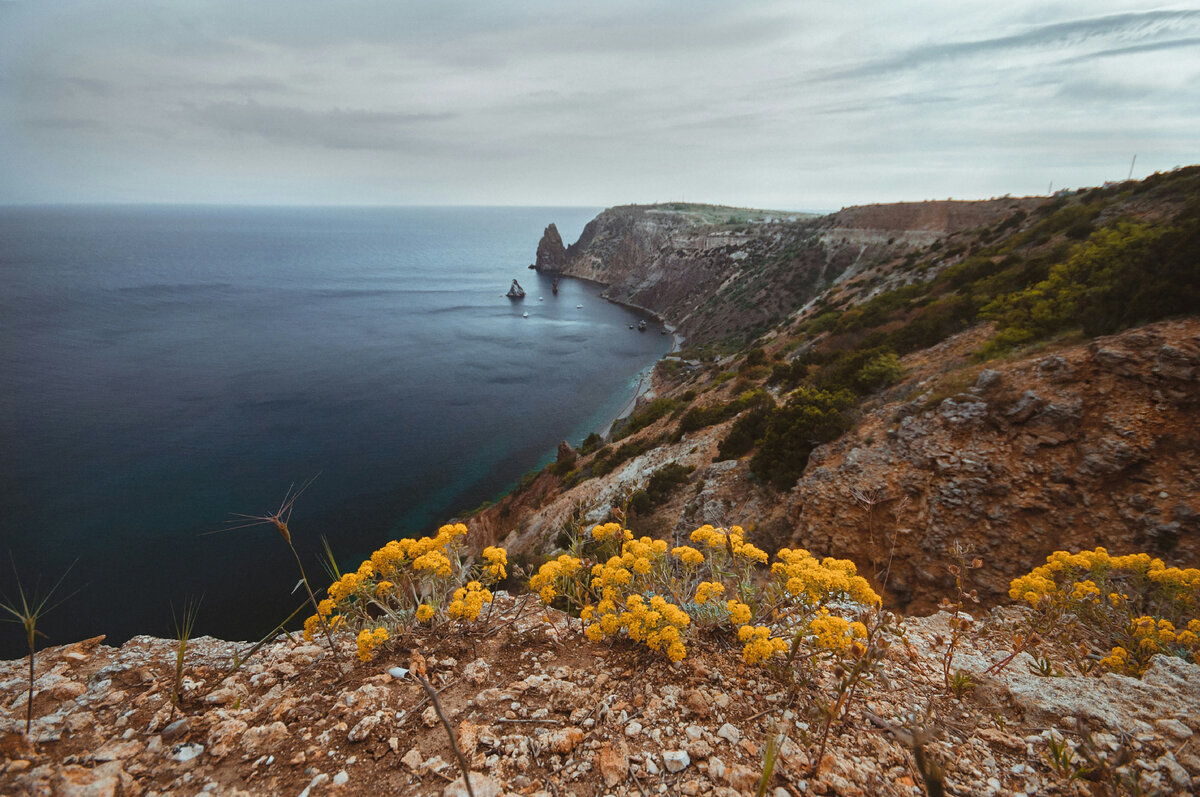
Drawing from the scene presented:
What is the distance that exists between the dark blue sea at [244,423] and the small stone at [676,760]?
52.4ft

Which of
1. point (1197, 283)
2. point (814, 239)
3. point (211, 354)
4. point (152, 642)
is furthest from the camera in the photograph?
point (814, 239)

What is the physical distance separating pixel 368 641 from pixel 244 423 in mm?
45884

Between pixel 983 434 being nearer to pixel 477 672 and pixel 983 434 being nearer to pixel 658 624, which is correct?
pixel 658 624

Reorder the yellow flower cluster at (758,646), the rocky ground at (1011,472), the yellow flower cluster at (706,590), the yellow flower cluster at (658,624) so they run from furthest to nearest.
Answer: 1. the rocky ground at (1011,472)
2. the yellow flower cluster at (706,590)
3. the yellow flower cluster at (658,624)
4. the yellow flower cluster at (758,646)

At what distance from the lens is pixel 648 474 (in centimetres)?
1802

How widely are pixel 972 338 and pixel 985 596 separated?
31.7 ft

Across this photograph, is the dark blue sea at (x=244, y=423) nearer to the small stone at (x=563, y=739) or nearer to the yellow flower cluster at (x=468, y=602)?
the yellow flower cluster at (x=468, y=602)

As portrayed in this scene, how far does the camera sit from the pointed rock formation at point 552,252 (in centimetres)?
13325

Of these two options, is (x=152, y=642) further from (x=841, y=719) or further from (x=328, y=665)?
(x=841, y=719)

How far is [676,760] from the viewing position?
11.3ft

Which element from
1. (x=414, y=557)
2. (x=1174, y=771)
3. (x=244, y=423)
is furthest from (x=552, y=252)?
(x=1174, y=771)

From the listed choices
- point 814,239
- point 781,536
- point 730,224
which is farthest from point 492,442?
point 730,224

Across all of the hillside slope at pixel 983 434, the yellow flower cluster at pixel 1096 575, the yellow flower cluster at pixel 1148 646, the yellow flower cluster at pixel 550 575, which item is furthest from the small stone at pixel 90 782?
the yellow flower cluster at pixel 1148 646

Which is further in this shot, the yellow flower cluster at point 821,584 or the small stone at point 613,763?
the yellow flower cluster at point 821,584
